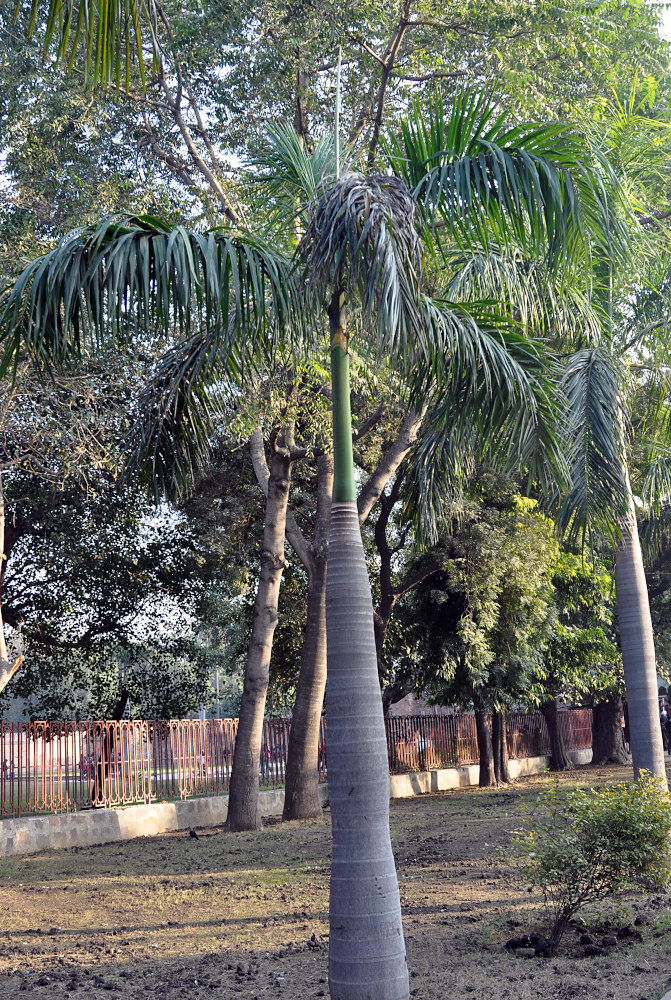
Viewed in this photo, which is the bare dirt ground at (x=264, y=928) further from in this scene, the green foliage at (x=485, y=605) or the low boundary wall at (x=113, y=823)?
the green foliage at (x=485, y=605)

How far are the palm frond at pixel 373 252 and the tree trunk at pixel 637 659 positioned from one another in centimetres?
459

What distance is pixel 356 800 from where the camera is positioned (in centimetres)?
556

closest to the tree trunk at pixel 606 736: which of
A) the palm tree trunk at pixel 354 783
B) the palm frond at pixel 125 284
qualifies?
the palm tree trunk at pixel 354 783

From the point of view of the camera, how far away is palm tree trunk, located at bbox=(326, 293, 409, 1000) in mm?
5316

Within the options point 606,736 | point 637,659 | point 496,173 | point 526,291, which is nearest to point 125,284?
point 496,173

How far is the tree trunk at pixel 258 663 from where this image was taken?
1507cm

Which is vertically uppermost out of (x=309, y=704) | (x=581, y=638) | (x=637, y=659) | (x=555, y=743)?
(x=581, y=638)

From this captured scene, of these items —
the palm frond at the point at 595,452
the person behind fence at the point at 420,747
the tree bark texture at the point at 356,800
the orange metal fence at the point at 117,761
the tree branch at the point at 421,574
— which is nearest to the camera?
the tree bark texture at the point at 356,800

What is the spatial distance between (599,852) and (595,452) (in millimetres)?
3961

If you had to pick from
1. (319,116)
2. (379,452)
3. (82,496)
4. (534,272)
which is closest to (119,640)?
(82,496)

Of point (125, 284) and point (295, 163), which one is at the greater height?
point (295, 163)

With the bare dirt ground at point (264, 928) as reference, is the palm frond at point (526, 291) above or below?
above

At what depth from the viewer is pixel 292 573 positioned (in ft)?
67.5

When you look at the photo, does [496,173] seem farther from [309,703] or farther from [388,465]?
[309,703]
